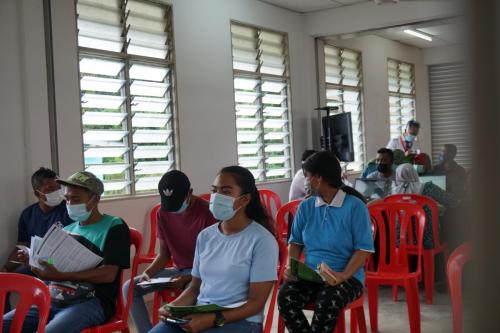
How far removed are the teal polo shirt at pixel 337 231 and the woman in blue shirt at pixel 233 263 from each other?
496 mm

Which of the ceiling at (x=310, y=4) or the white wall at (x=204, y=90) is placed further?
the ceiling at (x=310, y=4)

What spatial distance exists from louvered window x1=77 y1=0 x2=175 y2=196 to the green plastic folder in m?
2.48

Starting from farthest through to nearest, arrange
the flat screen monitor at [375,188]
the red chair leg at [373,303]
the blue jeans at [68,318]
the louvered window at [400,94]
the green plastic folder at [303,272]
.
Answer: the louvered window at [400,94], the flat screen monitor at [375,188], the red chair leg at [373,303], the green plastic folder at [303,272], the blue jeans at [68,318]

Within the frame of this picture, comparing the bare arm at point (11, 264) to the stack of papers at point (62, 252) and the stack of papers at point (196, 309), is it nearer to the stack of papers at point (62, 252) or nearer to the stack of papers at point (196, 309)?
the stack of papers at point (62, 252)

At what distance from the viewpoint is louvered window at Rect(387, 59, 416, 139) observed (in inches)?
377

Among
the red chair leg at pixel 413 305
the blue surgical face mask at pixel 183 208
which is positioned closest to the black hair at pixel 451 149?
the blue surgical face mask at pixel 183 208

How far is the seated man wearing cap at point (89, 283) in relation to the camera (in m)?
2.60

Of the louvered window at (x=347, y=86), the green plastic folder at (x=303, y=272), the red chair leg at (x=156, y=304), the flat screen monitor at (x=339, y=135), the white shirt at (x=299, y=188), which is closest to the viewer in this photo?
the green plastic folder at (x=303, y=272)

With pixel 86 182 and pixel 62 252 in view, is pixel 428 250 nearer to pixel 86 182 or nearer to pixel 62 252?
pixel 86 182

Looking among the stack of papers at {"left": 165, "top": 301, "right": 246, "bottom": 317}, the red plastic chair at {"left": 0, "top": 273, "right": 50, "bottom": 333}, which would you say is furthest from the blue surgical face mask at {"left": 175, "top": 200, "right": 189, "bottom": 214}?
the red plastic chair at {"left": 0, "top": 273, "right": 50, "bottom": 333}

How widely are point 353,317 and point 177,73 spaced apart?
3.04 meters

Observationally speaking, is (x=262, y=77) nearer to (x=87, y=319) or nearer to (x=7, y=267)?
(x=7, y=267)

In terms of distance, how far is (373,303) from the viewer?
374cm

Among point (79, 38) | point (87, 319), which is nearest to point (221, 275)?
point (87, 319)
